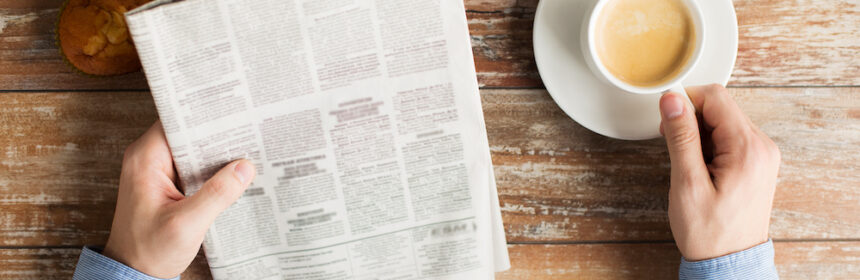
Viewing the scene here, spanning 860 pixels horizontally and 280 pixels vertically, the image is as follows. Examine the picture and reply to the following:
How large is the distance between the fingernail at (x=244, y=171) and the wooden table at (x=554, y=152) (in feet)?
0.68

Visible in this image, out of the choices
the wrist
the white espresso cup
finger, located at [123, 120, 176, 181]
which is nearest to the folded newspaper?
finger, located at [123, 120, 176, 181]

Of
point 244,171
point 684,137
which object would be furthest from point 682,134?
point 244,171

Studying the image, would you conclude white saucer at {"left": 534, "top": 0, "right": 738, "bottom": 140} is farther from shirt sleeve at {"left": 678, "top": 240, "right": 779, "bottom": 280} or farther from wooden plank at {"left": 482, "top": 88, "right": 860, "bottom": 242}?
shirt sleeve at {"left": 678, "top": 240, "right": 779, "bottom": 280}

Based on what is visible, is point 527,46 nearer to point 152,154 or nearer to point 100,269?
point 152,154

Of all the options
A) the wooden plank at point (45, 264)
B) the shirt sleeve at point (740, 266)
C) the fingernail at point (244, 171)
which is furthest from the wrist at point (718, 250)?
the wooden plank at point (45, 264)

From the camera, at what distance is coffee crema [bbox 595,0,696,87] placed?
71cm

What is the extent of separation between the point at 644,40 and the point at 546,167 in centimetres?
23

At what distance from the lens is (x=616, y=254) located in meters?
0.83

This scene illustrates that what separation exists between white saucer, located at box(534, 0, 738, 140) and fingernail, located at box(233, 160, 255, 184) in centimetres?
42

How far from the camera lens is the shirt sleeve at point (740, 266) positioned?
2.43ft

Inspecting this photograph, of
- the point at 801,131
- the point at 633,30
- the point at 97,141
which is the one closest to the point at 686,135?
the point at 633,30

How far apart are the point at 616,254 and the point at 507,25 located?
403mm

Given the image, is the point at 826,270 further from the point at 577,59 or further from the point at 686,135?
the point at 577,59

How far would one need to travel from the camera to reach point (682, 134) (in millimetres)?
672
